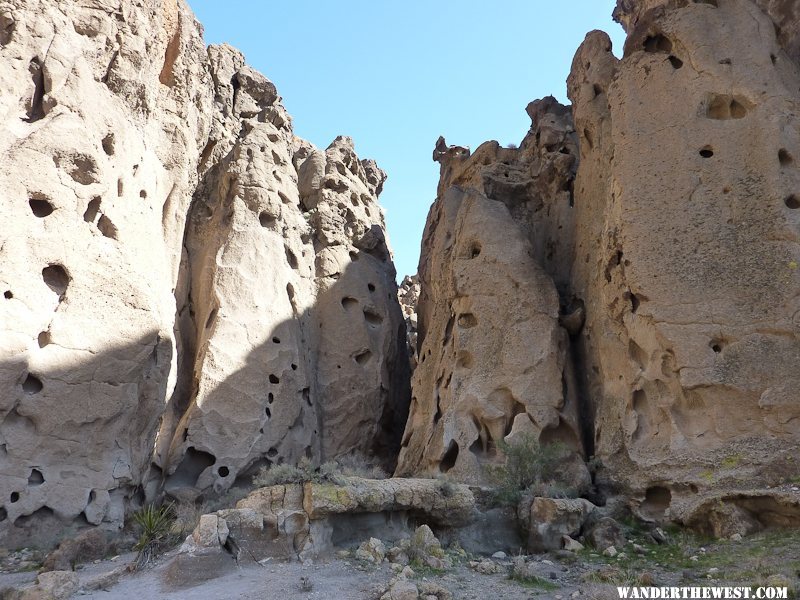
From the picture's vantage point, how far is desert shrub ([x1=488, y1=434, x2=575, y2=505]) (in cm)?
1092

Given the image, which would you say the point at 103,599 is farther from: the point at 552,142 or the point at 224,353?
the point at 552,142

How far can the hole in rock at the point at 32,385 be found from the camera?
438 inches

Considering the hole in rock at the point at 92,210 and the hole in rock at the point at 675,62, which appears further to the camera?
the hole in rock at the point at 675,62

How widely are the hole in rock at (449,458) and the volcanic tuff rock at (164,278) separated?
406 cm

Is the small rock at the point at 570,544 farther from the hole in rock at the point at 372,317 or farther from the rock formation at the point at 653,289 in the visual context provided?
the hole in rock at the point at 372,317

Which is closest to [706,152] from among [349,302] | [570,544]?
[570,544]

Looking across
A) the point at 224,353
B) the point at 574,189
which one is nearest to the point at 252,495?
the point at 224,353

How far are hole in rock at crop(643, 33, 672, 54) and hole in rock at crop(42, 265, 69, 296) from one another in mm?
12669

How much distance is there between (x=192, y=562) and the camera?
298 inches

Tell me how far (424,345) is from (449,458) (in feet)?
12.9

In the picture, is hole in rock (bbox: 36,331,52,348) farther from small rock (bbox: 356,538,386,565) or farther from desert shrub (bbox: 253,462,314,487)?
small rock (bbox: 356,538,386,565)

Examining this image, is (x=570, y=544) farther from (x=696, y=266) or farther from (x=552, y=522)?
(x=696, y=266)

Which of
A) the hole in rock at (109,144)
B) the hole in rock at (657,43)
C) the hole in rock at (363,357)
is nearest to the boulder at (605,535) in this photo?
the hole in rock at (363,357)

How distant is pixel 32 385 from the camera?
1124 centimetres
